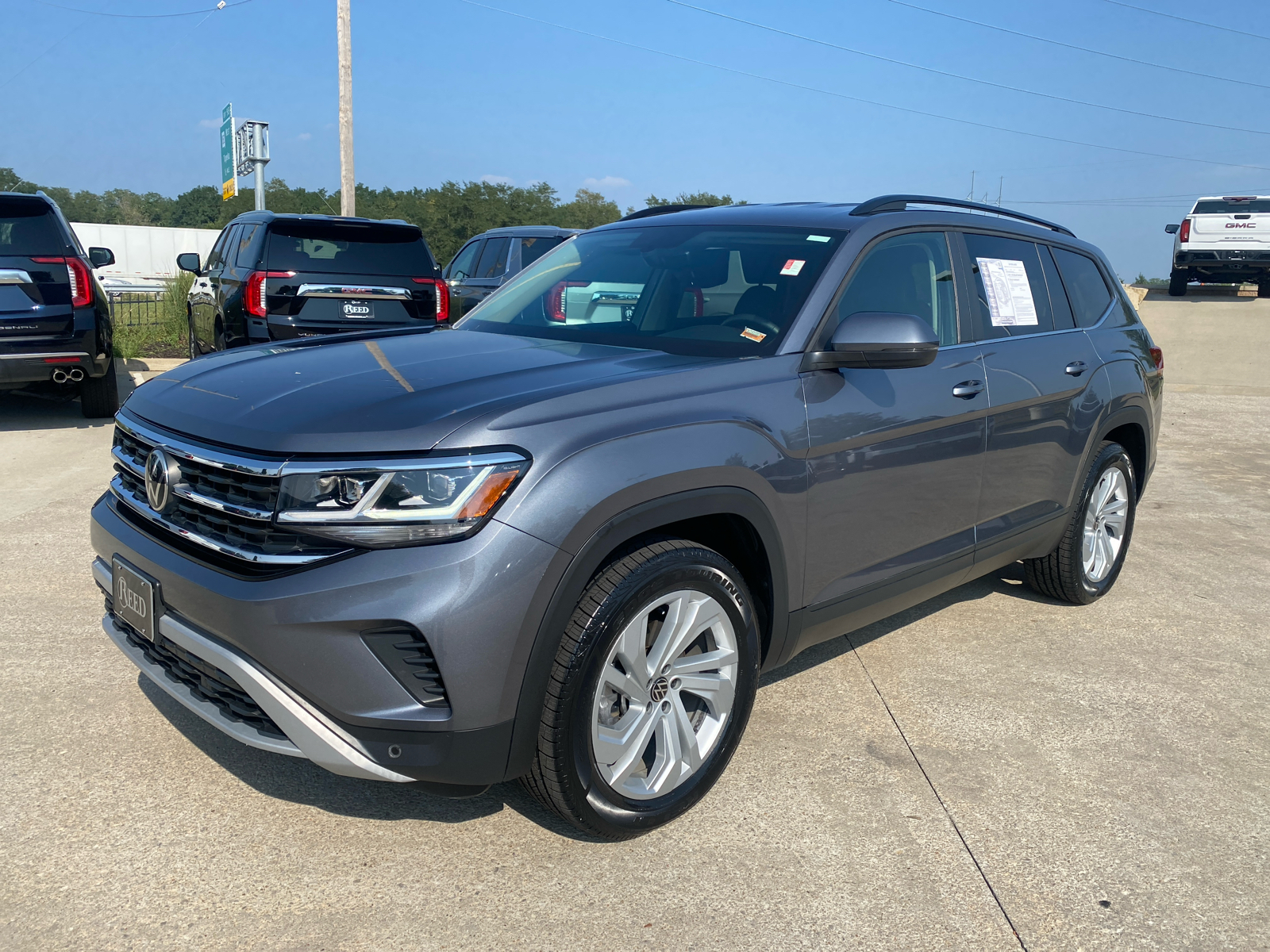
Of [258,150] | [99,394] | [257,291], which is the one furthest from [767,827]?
[258,150]

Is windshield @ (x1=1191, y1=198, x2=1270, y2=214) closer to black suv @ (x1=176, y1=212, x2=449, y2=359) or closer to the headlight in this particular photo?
black suv @ (x1=176, y1=212, x2=449, y2=359)

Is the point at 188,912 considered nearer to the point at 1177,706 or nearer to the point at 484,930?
the point at 484,930

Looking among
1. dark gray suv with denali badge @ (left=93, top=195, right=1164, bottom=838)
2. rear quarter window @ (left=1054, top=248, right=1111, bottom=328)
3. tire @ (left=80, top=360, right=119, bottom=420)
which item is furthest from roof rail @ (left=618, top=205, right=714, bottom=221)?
tire @ (left=80, top=360, right=119, bottom=420)

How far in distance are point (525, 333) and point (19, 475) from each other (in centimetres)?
505

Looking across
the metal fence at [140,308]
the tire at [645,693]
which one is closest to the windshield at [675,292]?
the tire at [645,693]

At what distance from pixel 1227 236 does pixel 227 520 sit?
23.5 metres

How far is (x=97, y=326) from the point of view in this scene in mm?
8484

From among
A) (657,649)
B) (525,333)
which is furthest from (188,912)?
(525,333)

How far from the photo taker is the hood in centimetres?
256

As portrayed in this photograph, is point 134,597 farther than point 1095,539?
No

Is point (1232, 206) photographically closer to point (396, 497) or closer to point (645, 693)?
point (645, 693)

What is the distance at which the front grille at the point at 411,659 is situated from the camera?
244 centimetres

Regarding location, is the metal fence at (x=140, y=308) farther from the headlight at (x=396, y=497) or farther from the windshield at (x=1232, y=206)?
the windshield at (x=1232, y=206)

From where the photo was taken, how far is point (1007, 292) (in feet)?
14.5
